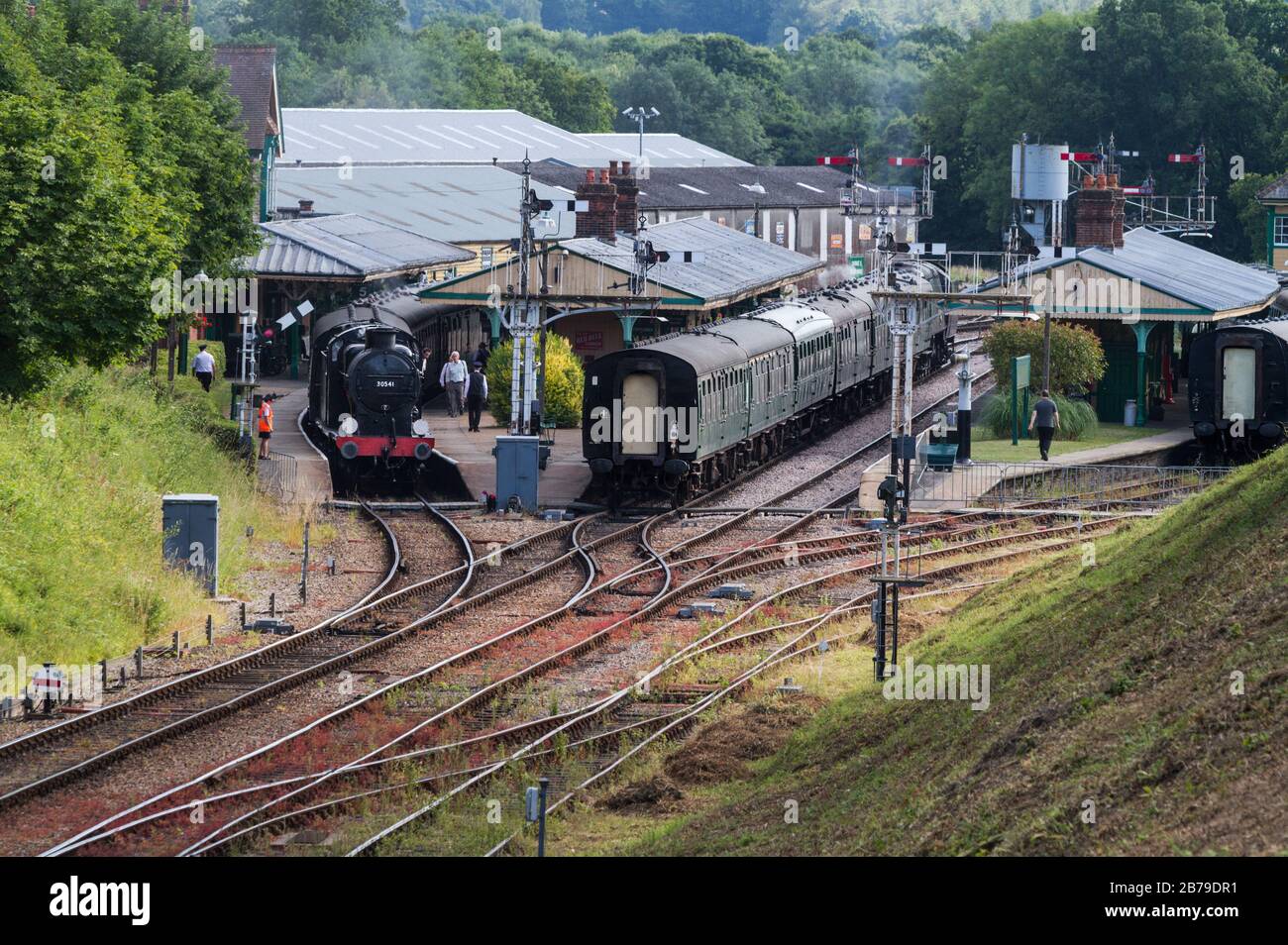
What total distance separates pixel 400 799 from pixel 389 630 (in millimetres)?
6789

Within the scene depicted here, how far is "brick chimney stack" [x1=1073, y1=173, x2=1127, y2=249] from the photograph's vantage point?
43.2 m

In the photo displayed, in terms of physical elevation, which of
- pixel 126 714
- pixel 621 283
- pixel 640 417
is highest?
pixel 621 283

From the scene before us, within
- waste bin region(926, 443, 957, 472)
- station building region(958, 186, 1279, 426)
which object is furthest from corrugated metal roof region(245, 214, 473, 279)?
waste bin region(926, 443, 957, 472)

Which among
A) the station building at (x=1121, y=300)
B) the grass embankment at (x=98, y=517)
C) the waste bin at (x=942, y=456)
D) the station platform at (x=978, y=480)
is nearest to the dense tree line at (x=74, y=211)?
the grass embankment at (x=98, y=517)

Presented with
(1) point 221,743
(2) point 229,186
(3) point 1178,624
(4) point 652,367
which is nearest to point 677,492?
(4) point 652,367

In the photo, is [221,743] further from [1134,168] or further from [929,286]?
[1134,168]

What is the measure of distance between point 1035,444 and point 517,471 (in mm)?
11066

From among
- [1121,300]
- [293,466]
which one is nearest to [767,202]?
[1121,300]

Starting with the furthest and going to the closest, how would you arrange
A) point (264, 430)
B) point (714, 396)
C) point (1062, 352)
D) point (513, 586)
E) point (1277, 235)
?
point (1277, 235), point (1062, 352), point (264, 430), point (714, 396), point (513, 586)

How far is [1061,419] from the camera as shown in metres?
37.1

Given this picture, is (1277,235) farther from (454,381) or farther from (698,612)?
(698,612)

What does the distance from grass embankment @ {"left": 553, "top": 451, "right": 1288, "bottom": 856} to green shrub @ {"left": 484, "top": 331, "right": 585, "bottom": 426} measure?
20452 mm

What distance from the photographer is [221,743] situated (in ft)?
56.4
